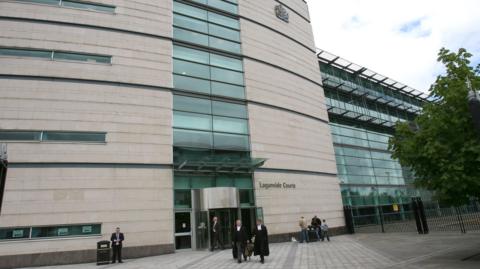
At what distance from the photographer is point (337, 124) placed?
37.6m

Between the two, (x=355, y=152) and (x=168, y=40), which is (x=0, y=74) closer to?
(x=168, y=40)

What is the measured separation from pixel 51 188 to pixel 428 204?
1694 inches

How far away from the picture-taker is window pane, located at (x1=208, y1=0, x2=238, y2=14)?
26344 mm

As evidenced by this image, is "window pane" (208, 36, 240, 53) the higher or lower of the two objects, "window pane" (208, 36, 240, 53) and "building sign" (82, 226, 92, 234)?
the higher

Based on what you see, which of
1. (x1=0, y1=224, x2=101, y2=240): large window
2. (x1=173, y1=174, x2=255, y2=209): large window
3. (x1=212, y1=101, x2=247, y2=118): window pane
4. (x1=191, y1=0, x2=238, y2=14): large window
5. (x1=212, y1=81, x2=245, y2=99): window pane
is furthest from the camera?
(x1=191, y1=0, x2=238, y2=14): large window

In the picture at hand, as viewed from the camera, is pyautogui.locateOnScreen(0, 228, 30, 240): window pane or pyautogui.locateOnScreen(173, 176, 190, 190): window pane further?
pyautogui.locateOnScreen(173, 176, 190, 190): window pane

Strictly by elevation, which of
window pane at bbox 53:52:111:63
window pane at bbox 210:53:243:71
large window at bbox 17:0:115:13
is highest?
large window at bbox 17:0:115:13

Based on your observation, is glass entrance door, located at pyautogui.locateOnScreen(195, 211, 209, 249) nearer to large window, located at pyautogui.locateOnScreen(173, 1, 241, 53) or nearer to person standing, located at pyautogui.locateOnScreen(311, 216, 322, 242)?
person standing, located at pyautogui.locateOnScreen(311, 216, 322, 242)

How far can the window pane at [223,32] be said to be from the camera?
2540 centimetres

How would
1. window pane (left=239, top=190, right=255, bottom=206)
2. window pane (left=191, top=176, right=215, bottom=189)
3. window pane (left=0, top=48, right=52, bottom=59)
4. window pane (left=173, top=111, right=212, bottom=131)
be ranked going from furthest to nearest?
window pane (left=239, top=190, right=255, bottom=206), window pane (left=173, top=111, right=212, bottom=131), window pane (left=191, top=176, right=215, bottom=189), window pane (left=0, top=48, right=52, bottom=59)

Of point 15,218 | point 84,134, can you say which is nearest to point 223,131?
point 84,134

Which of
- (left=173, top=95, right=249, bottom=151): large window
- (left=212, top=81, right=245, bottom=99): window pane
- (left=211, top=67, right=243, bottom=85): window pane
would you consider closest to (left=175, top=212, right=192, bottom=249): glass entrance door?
(left=173, top=95, right=249, bottom=151): large window

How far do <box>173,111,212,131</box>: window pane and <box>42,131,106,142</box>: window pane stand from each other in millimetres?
4603

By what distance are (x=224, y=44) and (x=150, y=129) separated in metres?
9.73
